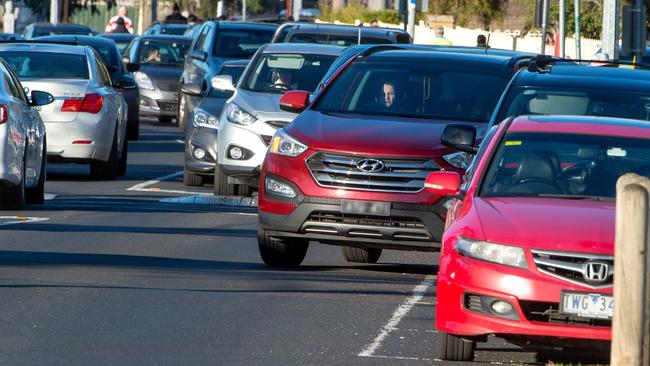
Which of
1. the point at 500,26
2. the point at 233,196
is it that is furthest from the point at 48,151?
the point at 500,26

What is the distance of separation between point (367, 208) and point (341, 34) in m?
11.0

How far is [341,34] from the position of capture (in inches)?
936

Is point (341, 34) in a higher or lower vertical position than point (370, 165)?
higher

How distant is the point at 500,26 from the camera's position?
81062 mm

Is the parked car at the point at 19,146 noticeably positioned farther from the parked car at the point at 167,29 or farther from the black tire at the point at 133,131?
the parked car at the point at 167,29

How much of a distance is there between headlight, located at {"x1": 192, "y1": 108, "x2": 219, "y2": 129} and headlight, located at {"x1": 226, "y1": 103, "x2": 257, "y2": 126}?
211cm

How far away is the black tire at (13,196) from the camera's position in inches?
687

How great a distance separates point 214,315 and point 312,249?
4751mm

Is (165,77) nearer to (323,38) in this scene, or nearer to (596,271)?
(323,38)

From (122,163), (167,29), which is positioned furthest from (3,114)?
(167,29)

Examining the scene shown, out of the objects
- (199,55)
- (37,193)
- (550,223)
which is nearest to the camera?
(550,223)

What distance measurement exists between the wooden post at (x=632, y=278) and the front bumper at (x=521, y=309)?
124 cm

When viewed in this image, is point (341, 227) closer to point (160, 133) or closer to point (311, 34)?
point (311, 34)

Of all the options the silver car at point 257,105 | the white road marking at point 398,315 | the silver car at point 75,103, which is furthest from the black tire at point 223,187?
the white road marking at point 398,315
